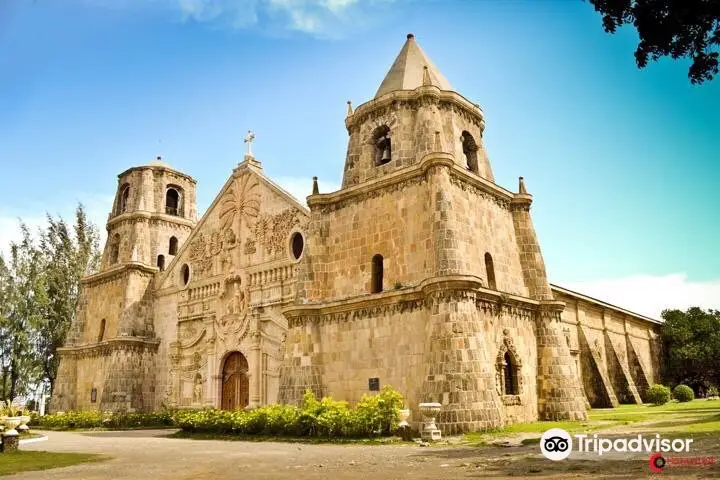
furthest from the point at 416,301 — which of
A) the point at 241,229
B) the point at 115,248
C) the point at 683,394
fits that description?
the point at 115,248

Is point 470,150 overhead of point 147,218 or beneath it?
beneath

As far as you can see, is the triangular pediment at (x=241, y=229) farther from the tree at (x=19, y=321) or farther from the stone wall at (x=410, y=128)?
the tree at (x=19, y=321)

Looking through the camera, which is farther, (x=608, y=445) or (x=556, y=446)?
(x=608, y=445)

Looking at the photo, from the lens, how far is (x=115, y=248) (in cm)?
3275

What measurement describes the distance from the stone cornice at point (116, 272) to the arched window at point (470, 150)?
17.9 m

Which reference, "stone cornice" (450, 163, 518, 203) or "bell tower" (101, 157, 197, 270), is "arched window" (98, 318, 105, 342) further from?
"stone cornice" (450, 163, 518, 203)

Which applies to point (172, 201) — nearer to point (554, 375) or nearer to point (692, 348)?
point (554, 375)

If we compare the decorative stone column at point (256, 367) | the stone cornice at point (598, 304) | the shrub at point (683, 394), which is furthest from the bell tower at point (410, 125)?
the shrub at point (683, 394)

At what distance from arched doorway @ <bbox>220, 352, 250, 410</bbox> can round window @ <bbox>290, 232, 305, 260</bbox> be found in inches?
196

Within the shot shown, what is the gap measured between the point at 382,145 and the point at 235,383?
39.1 ft

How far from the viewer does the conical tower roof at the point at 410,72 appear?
70.0 ft

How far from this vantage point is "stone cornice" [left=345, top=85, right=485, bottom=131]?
2023 centimetres

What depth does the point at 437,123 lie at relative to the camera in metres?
19.9

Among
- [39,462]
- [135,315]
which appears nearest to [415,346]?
[39,462]
